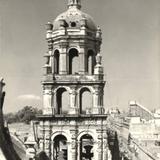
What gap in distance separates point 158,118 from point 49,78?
2748cm

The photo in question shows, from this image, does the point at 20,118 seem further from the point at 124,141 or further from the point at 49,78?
the point at 49,78

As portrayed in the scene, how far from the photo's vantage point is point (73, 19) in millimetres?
25688

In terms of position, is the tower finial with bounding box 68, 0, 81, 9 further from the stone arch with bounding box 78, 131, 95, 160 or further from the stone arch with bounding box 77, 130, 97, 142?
the stone arch with bounding box 78, 131, 95, 160

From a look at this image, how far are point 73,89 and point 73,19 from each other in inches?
143

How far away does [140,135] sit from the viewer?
4819 cm

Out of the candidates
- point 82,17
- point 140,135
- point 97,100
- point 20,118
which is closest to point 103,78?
point 97,100

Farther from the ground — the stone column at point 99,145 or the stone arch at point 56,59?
the stone arch at point 56,59

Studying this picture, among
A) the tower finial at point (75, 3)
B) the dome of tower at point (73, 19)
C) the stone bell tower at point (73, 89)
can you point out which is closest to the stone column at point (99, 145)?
the stone bell tower at point (73, 89)

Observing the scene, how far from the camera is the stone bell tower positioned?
79.5 ft

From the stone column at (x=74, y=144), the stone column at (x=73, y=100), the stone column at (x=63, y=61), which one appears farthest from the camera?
the stone column at (x=63, y=61)

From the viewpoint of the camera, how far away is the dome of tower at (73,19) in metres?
25.5

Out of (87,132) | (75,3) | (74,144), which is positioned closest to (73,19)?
(75,3)

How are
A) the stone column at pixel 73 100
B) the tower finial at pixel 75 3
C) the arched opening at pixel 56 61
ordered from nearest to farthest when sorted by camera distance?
the stone column at pixel 73 100 → the arched opening at pixel 56 61 → the tower finial at pixel 75 3

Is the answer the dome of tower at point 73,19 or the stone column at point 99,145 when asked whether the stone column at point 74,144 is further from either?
the dome of tower at point 73,19
